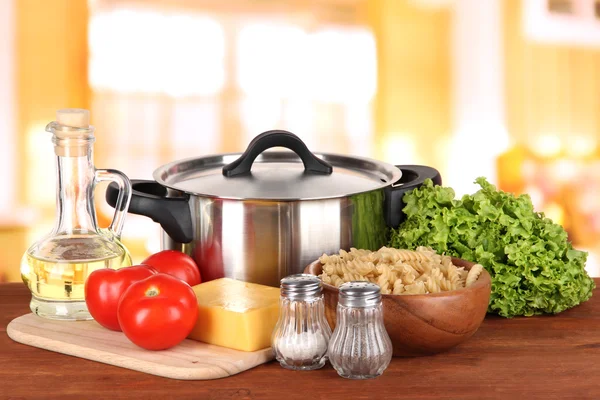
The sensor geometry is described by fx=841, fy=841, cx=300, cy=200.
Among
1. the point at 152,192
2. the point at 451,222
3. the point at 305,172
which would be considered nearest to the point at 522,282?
the point at 451,222

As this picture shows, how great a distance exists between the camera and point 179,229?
4.52 ft

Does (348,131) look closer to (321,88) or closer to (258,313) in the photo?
(321,88)

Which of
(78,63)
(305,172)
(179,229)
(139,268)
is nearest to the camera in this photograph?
(139,268)

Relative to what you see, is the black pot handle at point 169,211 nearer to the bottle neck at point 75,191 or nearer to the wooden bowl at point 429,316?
the bottle neck at point 75,191

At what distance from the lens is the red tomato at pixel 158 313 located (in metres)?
1.13

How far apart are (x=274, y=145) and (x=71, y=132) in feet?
1.12

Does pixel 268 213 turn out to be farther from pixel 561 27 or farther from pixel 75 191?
pixel 561 27

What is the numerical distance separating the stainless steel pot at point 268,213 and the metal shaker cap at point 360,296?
10.6 inches

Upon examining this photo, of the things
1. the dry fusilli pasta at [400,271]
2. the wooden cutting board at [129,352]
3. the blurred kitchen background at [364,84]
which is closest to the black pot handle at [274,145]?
the dry fusilli pasta at [400,271]

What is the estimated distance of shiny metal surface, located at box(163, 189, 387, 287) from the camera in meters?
1.31

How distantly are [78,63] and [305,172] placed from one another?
13.0ft

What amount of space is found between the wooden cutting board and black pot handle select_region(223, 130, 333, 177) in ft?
1.22

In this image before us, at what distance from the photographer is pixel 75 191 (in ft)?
4.29

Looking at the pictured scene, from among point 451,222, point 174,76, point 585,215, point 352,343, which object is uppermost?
point 174,76
